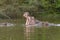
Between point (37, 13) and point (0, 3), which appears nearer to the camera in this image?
point (37, 13)

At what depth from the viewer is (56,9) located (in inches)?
1767

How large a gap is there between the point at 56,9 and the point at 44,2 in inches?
71.8

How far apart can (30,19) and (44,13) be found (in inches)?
591

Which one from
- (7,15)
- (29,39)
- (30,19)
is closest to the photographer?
(29,39)

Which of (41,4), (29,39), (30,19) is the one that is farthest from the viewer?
(41,4)

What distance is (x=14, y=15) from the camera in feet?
136

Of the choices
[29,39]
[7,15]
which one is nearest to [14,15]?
[7,15]

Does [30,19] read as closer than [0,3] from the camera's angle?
Yes

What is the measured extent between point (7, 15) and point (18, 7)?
305 cm

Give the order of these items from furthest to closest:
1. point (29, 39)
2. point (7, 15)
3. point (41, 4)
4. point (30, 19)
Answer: point (41, 4) → point (7, 15) → point (30, 19) → point (29, 39)

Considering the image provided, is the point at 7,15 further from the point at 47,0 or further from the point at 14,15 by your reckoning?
the point at 47,0

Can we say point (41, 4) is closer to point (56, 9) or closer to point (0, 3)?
point (56, 9)

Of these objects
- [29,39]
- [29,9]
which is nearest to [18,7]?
[29,9]

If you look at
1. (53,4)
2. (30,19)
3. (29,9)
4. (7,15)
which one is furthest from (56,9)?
(30,19)
